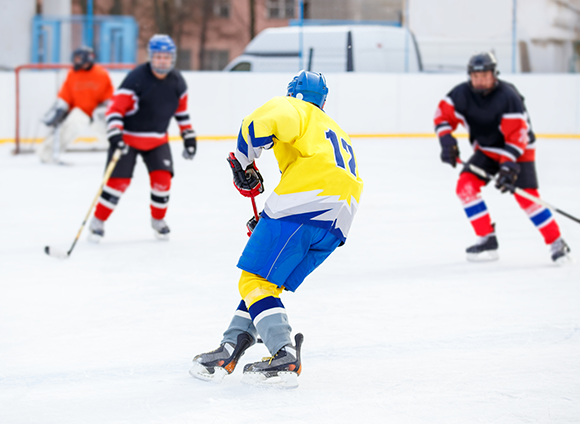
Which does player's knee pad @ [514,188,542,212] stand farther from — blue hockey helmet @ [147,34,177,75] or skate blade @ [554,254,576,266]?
blue hockey helmet @ [147,34,177,75]

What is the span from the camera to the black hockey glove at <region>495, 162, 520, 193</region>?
3629 mm

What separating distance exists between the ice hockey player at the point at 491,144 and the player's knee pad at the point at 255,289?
1.96 metres

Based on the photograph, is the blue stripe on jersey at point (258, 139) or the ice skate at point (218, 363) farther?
→ the ice skate at point (218, 363)

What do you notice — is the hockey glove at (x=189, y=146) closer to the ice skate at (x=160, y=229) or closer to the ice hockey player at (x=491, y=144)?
the ice skate at (x=160, y=229)

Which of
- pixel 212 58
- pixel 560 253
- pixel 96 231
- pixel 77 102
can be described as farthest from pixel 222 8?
pixel 560 253

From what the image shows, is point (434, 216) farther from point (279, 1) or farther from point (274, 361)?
point (279, 1)

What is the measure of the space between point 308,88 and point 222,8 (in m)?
17.6

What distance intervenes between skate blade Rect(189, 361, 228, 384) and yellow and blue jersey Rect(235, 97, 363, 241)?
45cm

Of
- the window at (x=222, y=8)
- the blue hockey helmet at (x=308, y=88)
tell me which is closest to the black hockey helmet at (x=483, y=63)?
the blue hockey helmet at (x=308, y=88)

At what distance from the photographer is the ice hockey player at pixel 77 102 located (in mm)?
7777

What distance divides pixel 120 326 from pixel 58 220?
2.49 metres

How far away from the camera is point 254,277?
2.04 m

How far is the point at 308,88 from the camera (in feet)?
6.79

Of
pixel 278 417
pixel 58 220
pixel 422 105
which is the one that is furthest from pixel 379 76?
pixel 278 417
